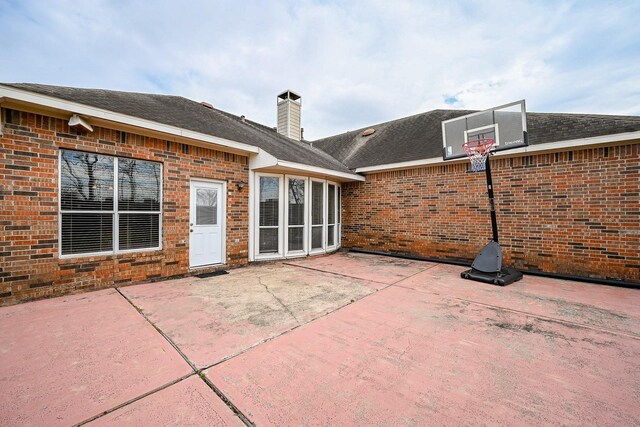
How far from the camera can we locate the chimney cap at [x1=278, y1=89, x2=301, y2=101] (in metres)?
11.6

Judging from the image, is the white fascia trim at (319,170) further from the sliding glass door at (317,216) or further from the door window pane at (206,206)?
the door window pane at (206,206)

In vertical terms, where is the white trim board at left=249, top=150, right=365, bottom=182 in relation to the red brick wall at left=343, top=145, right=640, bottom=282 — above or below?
above

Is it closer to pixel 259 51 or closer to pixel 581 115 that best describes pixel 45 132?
pixel 259 51

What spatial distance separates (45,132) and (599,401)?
23.5ft

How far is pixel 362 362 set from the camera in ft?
7.64

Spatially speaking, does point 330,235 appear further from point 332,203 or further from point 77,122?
point 77,122

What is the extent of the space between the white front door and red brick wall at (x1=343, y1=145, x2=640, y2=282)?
5060mm

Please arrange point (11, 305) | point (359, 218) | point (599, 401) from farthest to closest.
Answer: point (359, 218) < point (11, 305) < point (599, 401)

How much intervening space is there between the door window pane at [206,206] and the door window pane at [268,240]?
1355mm

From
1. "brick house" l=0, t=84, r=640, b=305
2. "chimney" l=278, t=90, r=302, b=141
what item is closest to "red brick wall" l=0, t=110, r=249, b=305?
"brick house" l=0, t=84, r=640, b=305

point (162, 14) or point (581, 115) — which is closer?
point (581, 115)

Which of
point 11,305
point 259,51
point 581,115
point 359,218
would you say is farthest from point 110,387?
point 259,51

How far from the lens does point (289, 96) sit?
1166 centimetres

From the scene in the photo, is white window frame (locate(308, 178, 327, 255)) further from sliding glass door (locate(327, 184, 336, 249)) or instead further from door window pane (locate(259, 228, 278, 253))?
door window pane (locate(259, 228, 278, 253))
